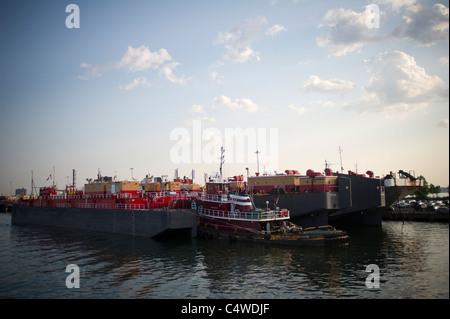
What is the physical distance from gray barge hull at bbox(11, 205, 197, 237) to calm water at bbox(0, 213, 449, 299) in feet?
8.03

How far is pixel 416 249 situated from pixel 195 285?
24923 mm

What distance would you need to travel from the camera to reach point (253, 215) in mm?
40344

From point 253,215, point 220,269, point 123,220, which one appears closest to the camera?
point 220,269

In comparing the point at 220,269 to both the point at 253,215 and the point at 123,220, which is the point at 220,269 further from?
the point at 123,220

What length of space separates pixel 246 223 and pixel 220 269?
12867 mm

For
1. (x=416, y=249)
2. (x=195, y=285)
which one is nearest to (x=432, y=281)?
(x=416, y=249)

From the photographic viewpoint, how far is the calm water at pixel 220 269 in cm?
2211

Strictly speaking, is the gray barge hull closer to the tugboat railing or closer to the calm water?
the calm water

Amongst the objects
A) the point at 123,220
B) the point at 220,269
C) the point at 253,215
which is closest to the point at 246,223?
the point at 253,215

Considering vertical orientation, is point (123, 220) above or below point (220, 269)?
above

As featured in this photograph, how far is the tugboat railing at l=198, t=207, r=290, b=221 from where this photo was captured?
39.9 meters

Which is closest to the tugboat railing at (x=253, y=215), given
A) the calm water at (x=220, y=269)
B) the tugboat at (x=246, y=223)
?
the tugboat at (x=246, y=223)

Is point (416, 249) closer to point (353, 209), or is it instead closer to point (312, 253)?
point (312, 253)

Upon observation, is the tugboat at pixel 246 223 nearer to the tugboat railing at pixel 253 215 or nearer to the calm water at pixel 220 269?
the tugboat railing at pixel 253 215
